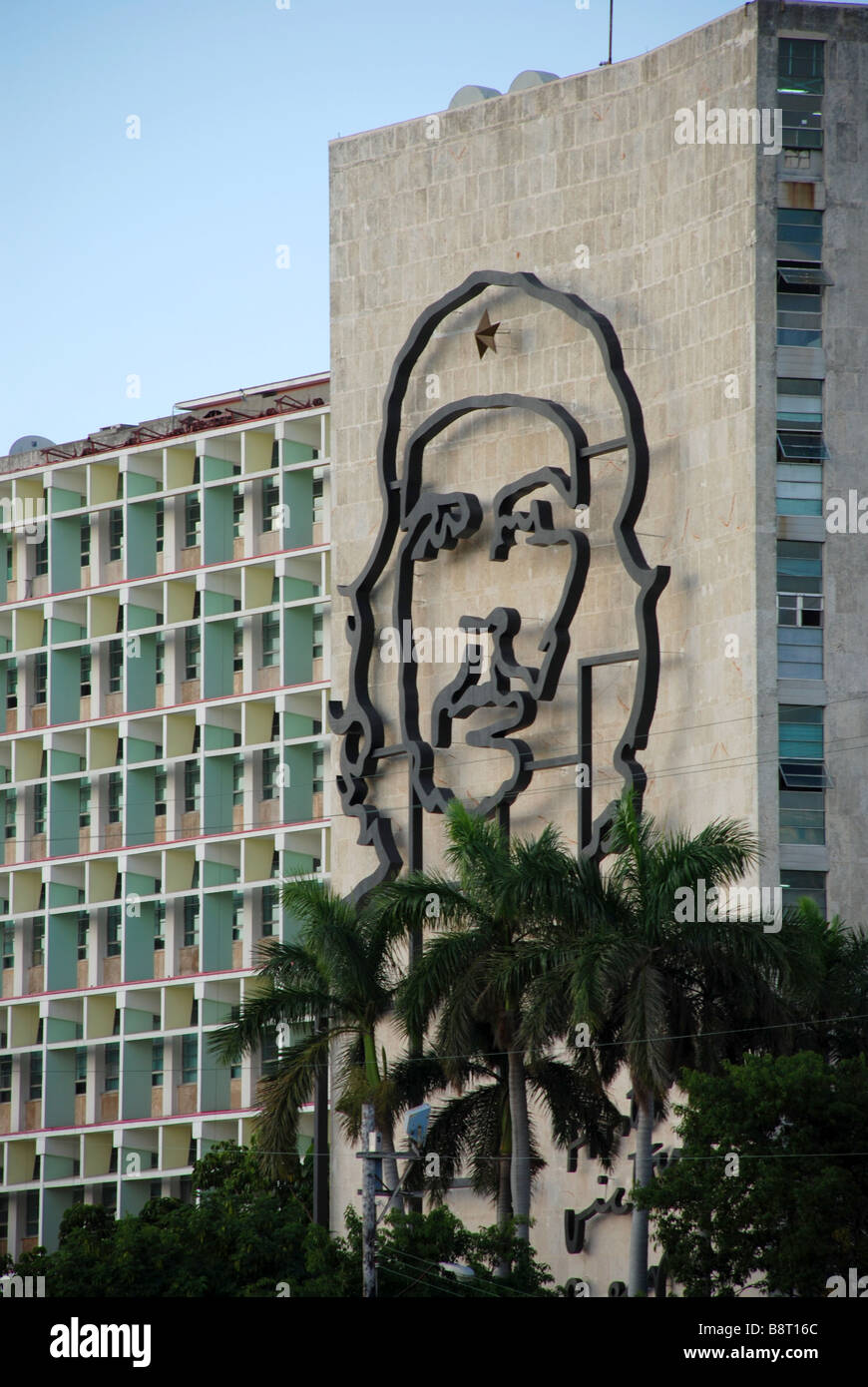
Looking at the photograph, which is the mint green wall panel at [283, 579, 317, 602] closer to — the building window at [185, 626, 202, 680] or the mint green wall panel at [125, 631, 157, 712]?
the building window at [185, 626, 202, 680]

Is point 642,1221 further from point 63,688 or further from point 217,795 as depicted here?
point 63,688

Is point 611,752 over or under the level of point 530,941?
over

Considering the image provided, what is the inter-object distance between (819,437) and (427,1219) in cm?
1887

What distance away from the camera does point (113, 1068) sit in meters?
69.4

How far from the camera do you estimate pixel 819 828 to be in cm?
4753

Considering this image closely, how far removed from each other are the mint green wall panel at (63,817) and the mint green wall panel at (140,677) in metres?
3.30

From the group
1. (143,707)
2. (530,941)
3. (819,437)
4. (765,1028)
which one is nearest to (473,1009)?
(530,941)

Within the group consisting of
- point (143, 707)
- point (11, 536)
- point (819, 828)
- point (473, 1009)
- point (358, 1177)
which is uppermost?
point (11, 536)

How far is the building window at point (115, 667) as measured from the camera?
7169cm

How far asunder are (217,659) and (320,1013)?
86.8 ft

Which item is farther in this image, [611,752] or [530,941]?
[611,752]

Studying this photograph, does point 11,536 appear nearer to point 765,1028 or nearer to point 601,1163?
point 601,1163

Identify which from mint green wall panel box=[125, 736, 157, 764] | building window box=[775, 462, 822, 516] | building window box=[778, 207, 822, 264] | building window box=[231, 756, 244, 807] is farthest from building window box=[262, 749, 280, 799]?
building window box=[778, 207, 822, 264]
